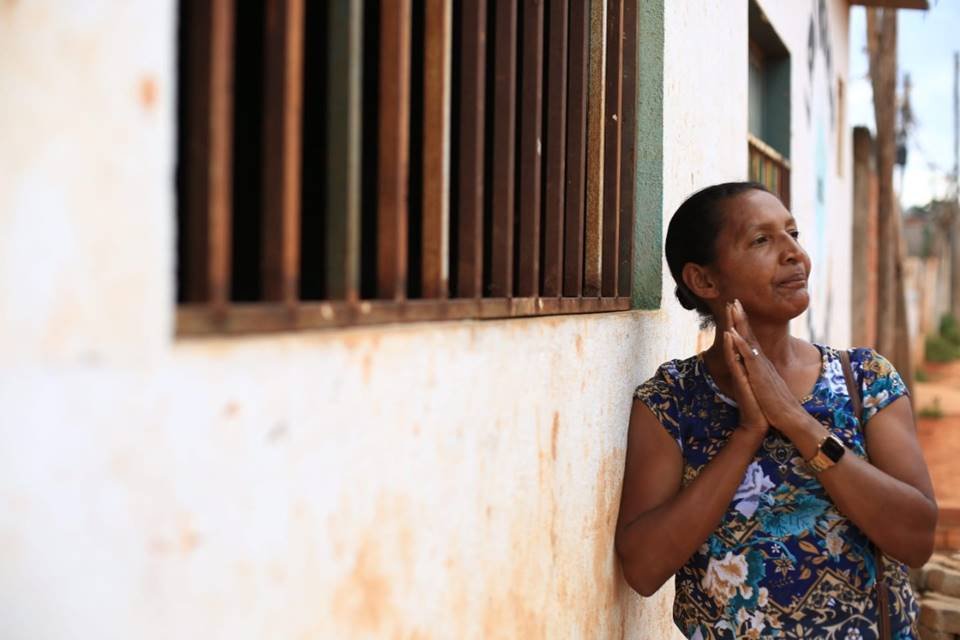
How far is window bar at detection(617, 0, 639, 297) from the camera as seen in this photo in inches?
106

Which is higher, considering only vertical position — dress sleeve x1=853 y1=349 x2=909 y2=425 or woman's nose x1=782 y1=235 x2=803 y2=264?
woman's nose x1=782 y1=235 x2=803 y2=264

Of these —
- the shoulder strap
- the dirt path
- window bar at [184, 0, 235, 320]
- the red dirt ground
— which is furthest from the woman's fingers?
the dirt path

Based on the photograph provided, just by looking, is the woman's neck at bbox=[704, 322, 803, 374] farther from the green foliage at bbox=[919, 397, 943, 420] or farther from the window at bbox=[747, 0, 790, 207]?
the green foliage at bbox=[919, 397, 943, 420]

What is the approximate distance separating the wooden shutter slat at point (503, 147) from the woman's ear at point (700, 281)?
773 mm

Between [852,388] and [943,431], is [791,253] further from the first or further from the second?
[943,431]

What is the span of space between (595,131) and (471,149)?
0.91 m

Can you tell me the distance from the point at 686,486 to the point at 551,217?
689mm

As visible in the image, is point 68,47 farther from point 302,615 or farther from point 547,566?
point 547,566

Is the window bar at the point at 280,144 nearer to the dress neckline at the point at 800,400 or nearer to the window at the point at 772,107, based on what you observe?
the dress neckline at the point at 800,400

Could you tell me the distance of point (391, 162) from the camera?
144cm

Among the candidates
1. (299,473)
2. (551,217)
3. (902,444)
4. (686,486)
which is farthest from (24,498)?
(902,444)

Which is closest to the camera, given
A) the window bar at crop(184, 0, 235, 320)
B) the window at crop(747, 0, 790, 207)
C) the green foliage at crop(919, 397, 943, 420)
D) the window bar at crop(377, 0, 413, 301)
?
the window bar at crop(184, 0, 235, 320)

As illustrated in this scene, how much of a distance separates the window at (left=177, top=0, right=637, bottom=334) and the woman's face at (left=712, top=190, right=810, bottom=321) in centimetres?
31

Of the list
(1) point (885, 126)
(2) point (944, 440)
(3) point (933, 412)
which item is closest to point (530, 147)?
(1) point (885, 126)
